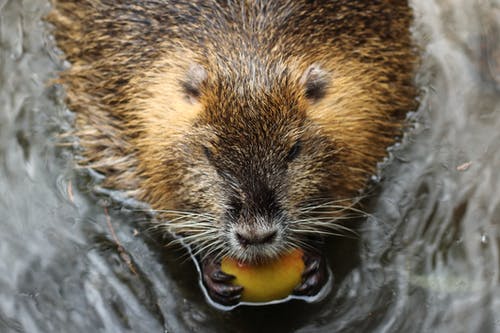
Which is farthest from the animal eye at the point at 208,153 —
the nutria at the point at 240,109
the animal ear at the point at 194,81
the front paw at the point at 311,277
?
the front paw at the point at 311,277

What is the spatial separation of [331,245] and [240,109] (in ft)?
2.96

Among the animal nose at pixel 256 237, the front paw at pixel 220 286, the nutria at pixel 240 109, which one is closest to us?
the animal nose at pixel 256 237

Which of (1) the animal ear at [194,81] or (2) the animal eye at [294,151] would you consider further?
(1) the animal ear at [194,81]

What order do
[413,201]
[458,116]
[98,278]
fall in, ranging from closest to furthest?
[98,278]
[413,201]
[458,116]

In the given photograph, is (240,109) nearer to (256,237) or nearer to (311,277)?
(256,237)

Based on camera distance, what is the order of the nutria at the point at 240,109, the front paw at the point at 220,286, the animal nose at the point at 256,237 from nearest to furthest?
the animal nose at the point at 256,237 < the nutria at the point at 240,109 < the front paw at the point at 220,286

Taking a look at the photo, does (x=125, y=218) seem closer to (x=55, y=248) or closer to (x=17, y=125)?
(x=55, y=248)

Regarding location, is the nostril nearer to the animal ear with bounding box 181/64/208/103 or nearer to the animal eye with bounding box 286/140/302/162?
the animal eye with bounding box 286/140/302/162

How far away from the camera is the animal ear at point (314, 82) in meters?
4.61

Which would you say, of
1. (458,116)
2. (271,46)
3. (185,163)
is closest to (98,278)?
(185,163)

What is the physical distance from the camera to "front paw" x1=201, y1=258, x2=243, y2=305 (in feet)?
15.0

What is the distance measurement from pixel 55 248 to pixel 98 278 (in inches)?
12.2

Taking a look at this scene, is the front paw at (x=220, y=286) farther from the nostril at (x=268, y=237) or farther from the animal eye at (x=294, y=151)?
the animal eye at (x=294, y=151)

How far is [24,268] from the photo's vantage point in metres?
4.87
